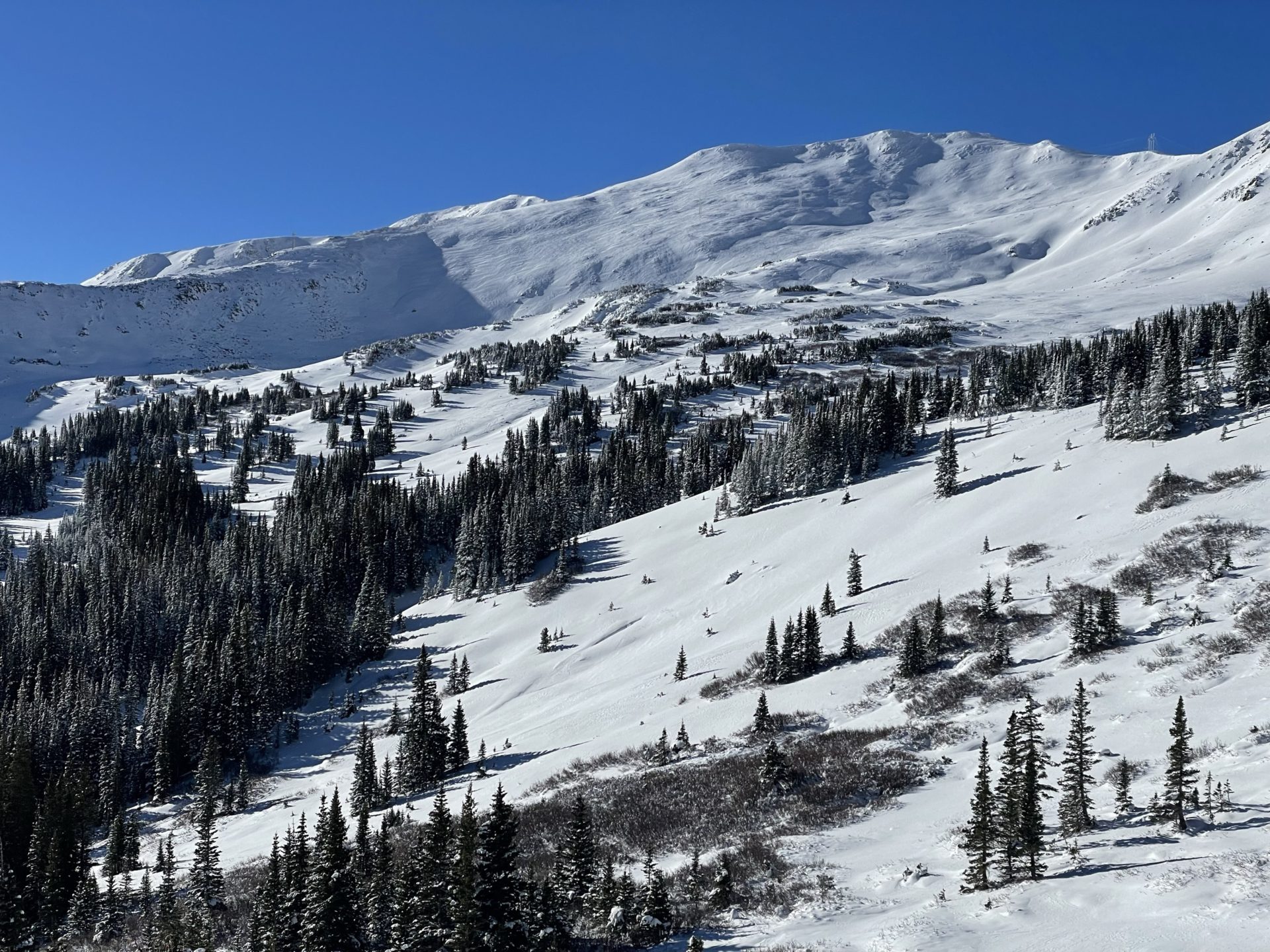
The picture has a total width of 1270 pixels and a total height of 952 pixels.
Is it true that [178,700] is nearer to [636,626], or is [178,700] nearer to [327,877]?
[636,626]

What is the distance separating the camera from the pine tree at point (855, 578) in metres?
73.9

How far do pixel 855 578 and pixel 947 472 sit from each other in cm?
2677

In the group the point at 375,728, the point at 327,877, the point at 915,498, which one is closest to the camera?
the point at 327,877

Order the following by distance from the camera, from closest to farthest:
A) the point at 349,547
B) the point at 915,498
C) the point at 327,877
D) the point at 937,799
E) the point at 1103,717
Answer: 1. the point at 327,877
2. the point at 937,799
3. the point at 1103,717
4. the point at 915,498
5. the point at 349,547

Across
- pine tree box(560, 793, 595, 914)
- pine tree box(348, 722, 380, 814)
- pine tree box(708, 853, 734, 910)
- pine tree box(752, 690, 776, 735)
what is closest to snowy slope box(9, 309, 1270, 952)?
pine tree box(708, 853, 734, 910)

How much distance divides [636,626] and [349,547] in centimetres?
6732

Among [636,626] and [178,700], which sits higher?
[636,626]

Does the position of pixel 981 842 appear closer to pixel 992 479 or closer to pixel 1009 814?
pixel 1009 814

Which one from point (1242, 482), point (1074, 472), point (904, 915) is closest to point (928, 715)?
point (904, 915)

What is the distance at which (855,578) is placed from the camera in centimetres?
7469

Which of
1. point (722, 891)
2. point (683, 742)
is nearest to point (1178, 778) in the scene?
point (722, 891)

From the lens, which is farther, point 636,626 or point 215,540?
point 215,540

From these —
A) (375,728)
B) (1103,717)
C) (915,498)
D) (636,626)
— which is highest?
(915,498)

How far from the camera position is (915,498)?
315ft
